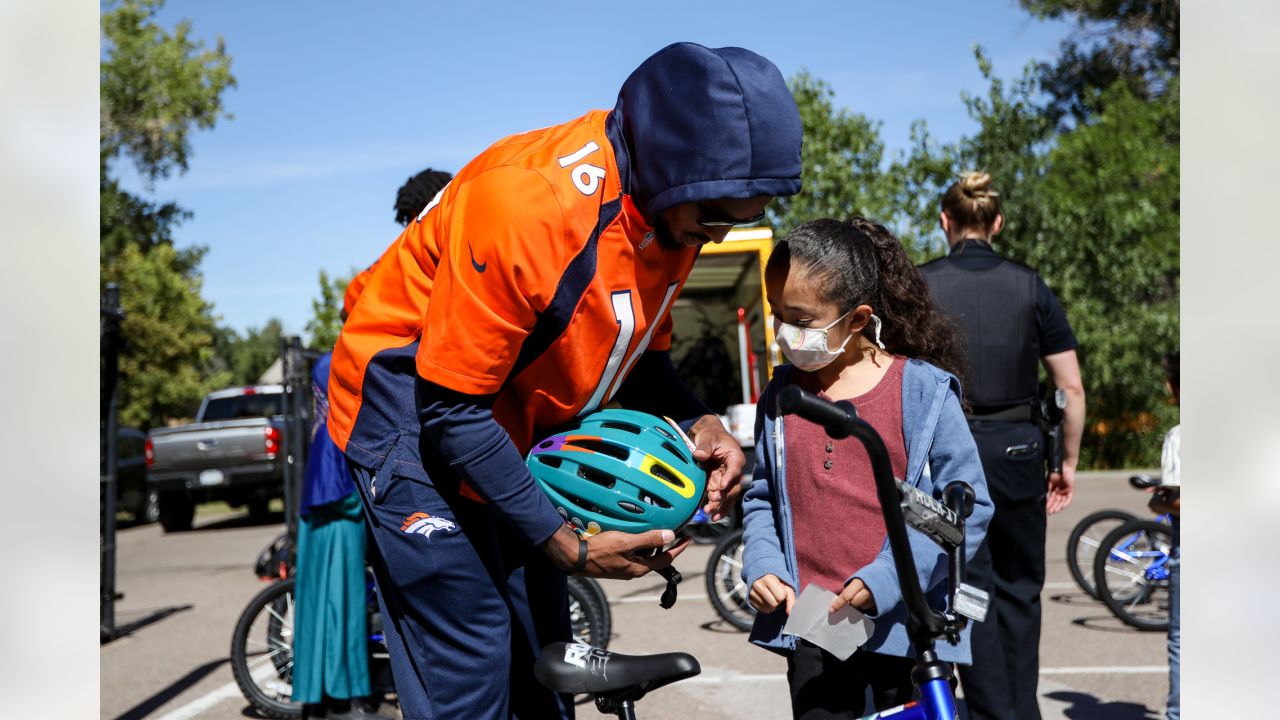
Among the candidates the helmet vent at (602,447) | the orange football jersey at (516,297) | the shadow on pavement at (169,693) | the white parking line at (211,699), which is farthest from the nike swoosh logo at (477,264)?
the shadow on pavement at (169,693)

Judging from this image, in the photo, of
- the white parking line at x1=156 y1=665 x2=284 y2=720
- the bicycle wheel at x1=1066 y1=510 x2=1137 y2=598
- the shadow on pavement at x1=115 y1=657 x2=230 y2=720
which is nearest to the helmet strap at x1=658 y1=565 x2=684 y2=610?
the white parking line at x1=156 y1=665 x2=284 y2=720

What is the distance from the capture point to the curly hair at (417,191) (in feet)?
15.2

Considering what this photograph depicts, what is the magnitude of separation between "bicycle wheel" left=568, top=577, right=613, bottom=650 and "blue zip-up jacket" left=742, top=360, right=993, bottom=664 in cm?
344

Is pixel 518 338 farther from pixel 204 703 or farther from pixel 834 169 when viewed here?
pixel 834 169

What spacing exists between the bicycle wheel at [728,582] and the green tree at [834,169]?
17.6 m

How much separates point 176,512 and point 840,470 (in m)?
18.8

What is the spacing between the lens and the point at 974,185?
510 cm

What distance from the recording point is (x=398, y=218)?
15.8ft

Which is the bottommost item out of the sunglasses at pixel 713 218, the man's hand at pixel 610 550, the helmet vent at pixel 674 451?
the man's hand at pixel 610 550

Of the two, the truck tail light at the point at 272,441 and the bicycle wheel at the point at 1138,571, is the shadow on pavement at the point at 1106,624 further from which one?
the truck tail light at the point at 272,441

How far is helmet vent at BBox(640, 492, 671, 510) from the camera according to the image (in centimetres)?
239
